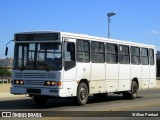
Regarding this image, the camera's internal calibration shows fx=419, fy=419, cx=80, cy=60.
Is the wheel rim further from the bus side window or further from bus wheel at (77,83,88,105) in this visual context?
the bus side window

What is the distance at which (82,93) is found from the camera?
59.4ft

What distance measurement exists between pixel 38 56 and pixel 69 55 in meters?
1.28

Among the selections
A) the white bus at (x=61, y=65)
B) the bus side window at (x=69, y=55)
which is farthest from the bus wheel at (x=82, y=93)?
the bus side window at (x=69, y=55)

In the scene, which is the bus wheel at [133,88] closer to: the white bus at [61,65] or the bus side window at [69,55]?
the white bus at [61,65]

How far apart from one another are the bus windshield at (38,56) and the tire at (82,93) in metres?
1.73

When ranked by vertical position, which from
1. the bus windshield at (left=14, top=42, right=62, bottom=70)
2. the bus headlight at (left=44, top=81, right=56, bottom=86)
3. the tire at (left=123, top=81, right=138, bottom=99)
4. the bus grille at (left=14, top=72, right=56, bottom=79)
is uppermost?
the bus windshield at (left=14, top=42, right=62, bottom=70)

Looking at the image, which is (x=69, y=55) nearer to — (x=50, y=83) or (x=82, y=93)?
(x=50, y=83)

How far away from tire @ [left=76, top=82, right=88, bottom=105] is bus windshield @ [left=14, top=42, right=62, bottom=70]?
1727 mm

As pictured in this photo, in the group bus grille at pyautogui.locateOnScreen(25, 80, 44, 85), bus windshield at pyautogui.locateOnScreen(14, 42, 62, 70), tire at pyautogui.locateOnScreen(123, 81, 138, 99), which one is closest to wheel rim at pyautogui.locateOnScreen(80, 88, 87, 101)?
bus windshield at pyautogui.locateOnScreen(14, 42, 62, 70)

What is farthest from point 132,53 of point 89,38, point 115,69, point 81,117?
point 81,117

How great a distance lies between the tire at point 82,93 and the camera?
58.6ft

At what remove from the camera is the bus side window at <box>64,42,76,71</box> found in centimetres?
1708

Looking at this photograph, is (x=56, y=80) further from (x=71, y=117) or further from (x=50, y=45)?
(x=71, y=117)

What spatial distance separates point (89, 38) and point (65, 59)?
235 centimetres
